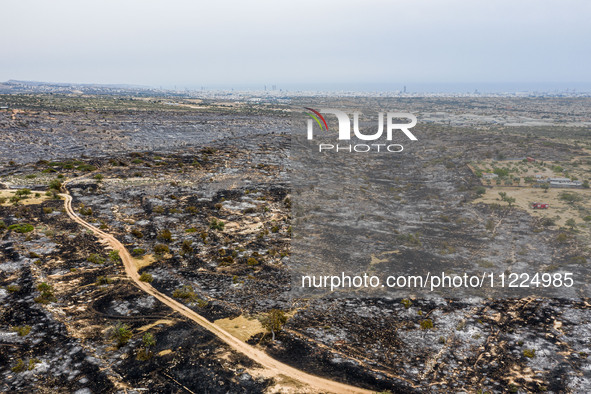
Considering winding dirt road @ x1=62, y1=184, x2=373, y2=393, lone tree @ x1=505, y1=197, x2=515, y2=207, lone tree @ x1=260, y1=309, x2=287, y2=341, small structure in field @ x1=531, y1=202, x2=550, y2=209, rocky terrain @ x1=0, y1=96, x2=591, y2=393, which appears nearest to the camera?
winding dirt road @ x1=62, y1=184, x2=373, y2=393

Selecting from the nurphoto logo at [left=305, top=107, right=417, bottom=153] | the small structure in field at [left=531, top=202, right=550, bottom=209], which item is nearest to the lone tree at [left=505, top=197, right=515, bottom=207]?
the small structure in field at [left=531, top=202, right=550, bottom=209]

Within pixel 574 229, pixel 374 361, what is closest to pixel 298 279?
pixel 374 361

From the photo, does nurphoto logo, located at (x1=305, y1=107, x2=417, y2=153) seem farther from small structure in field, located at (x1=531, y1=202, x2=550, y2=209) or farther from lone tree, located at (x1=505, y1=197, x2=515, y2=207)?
small structure in field, located at (x1=531, y1=202, x2=550, y2=209)

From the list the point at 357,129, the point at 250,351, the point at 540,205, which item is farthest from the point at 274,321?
the point at 540,205

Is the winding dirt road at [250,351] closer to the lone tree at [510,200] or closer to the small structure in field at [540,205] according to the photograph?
the lone tree at [510,200]

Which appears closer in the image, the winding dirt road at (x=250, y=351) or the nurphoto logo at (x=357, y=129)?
the winding dirt road at (x=250, y=351)

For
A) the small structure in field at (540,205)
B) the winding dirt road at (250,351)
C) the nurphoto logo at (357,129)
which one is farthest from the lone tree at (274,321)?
the small structure in field at (540,205)

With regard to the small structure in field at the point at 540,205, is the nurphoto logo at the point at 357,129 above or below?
above

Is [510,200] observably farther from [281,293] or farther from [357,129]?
[281,293]

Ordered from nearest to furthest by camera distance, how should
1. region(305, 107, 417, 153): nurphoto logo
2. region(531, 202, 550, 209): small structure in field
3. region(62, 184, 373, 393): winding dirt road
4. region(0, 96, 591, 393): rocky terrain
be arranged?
region(62, 184, 373, 393): winding dirt road, region(0, 96, 591, 393): rocky terrain, region(531, 202, 550, 209): small structure in field, region(305, 107, 417, 153): nurphoto logo

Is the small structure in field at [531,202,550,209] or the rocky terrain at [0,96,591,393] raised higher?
the small structure in field at [531,202,550,209]
